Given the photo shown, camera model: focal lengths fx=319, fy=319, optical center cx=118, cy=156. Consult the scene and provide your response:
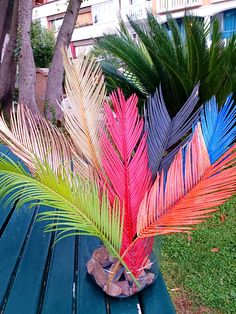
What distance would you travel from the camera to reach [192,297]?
1984 mm

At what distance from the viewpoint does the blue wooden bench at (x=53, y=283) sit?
1085 millimetres

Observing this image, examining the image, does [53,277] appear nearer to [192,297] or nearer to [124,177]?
[124,177]

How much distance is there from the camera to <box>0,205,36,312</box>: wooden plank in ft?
4.09

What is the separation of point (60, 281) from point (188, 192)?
0.61m

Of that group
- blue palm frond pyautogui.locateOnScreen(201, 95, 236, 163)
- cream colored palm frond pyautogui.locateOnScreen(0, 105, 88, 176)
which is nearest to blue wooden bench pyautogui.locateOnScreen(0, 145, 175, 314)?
cream colored palm frond pyautogui.locateOnScreen(0, 105, 88, 176)

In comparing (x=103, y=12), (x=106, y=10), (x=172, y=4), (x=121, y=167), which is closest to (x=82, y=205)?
(x=121, y=167)

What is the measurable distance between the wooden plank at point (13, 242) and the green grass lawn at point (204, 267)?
1.03m

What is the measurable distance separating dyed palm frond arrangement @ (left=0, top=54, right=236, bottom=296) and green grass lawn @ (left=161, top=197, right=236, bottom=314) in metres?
1.02

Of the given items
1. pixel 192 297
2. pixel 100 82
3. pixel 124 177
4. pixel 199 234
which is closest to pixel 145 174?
pixel 124 177

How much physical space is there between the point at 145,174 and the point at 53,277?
1.79 ft

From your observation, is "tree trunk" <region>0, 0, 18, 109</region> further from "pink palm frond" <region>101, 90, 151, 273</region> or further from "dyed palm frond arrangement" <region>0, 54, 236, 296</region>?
"pink palm frond" <region>101, 90, 151, 273</region>

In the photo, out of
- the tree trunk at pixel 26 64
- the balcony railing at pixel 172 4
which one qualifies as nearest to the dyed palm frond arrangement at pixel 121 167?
the tree trunk at pixel 26 64

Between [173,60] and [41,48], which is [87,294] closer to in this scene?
[173,60]

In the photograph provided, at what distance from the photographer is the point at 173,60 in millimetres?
3105
